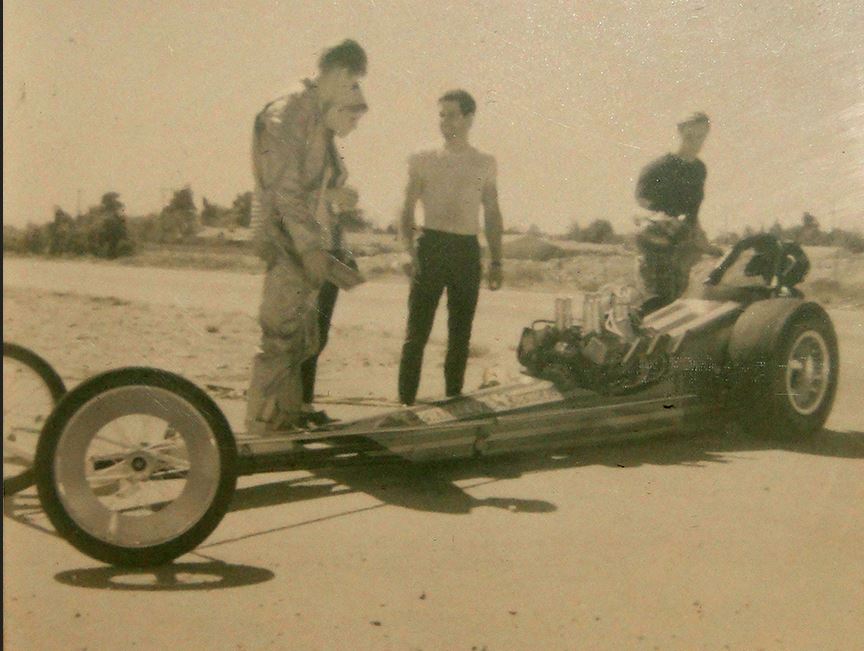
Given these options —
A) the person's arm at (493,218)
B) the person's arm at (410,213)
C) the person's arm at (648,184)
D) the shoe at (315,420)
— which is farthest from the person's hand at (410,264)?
the person's arm at (648,184)

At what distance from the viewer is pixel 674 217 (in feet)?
13.1

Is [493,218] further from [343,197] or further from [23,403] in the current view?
[23,403]

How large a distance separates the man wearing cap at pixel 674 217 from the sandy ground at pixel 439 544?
1.74 feet

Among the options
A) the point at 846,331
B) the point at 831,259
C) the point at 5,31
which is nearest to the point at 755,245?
the point at 831,259

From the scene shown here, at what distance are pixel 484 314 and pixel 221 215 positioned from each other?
55.3 inches

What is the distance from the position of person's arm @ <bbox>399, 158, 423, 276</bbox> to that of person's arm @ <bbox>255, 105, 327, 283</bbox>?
14.0 inches

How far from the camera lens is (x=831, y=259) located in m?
4.38

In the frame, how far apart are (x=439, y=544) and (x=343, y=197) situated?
1.17 metres

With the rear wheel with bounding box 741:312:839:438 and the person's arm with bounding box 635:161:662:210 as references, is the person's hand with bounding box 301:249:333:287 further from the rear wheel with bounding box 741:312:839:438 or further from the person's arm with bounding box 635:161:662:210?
the rear wheel with bounding box 741:312:839:438

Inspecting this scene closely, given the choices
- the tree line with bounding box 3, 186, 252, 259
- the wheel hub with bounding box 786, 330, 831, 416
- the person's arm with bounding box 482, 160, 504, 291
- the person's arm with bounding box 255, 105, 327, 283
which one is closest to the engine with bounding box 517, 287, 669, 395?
the person's arm with bounding box 482, 160, 504, 291

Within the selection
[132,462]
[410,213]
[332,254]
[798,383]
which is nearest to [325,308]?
[332,254]

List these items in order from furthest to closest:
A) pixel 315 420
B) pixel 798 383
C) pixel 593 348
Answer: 1. pixel 798 383
2. pixel 593 348
3. pixel 315 420

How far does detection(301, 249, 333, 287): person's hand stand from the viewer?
3.48m

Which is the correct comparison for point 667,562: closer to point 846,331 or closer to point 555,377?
point 555,377
